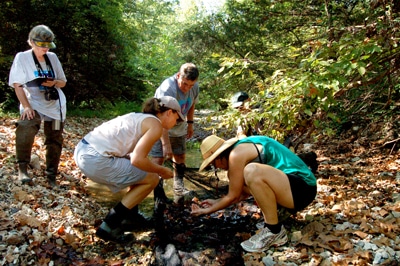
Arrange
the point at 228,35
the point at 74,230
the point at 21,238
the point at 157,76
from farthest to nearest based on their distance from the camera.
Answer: the point at 157,76
the point at 228,35
the point at 74,230
the point at 21,238

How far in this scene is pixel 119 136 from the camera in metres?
3.06

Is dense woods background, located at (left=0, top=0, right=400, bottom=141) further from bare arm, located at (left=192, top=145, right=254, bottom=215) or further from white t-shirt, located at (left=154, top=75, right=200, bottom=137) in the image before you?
bare arm, located at (left=192, top=145, right=254, bottom=215)

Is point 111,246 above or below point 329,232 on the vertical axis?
below

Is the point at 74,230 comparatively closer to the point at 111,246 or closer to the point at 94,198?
the point at 111,246

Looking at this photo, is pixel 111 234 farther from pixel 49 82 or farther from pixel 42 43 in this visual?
pixel 42 43

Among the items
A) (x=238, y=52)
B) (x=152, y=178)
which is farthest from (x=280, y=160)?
(x=238, y=52)

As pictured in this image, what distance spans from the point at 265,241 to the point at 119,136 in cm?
167

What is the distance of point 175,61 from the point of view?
17625 millimetres

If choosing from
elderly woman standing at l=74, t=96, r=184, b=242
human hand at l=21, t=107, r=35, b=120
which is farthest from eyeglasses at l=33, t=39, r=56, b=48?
elderly woman standing at l=74, t=96, r=184, b=242

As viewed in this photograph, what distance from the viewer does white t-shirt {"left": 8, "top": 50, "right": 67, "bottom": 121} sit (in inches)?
139

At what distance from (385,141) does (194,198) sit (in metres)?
3.69

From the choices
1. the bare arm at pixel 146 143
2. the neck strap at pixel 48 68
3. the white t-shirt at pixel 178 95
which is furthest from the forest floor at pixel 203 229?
the neck strap at pixel 48 68

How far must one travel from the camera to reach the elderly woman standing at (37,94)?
11.6 feet

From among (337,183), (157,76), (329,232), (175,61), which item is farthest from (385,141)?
(175,61)
